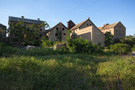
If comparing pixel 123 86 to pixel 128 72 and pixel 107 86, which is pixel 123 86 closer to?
pixel 107 86

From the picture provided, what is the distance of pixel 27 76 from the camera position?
13.6ft

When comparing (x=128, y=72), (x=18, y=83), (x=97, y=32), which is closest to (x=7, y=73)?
(x=18, y=83)

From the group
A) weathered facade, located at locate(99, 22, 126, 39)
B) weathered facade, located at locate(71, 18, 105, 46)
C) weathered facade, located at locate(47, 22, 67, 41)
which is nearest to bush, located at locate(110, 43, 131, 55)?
weathered facade, located at locate(71, 18, 105, 46)

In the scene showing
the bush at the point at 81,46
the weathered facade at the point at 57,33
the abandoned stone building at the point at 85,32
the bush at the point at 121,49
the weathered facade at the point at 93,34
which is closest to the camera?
the bush at the point at 81,46

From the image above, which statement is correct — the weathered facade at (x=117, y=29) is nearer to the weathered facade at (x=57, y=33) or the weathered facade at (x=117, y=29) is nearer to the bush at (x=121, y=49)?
the weathered facade at (x=57, y=33)

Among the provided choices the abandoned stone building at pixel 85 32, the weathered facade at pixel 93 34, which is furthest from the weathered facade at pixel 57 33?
the weathered facade at pixel 93 34

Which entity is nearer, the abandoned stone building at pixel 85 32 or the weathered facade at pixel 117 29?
the abandoned stone building at pixel 85 32

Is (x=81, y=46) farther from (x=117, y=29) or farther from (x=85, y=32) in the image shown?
(x=117, y=29)

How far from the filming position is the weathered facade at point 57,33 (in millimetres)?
27609

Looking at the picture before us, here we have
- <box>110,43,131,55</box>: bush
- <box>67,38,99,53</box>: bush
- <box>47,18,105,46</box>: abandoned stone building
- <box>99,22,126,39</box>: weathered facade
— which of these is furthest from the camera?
<box>99,22,126,39</box>: weathered facade

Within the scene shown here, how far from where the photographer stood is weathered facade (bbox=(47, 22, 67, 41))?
27.6 meters

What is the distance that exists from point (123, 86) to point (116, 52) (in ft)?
33.0

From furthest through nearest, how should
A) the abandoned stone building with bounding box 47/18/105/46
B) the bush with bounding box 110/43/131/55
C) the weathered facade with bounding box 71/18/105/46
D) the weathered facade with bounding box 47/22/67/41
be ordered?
the weathered facade with bounding box 47/22/67/41, the abandoned stone building with bounding box 47/18/105/46, the weathered facade with bounding box 71/18/105/46, the bush with bounding box 110/43/131/55

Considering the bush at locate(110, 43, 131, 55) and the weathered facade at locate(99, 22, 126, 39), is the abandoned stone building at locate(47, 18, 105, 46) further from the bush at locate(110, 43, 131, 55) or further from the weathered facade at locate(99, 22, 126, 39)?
the bush at locate(110, 43, 131, 55)
